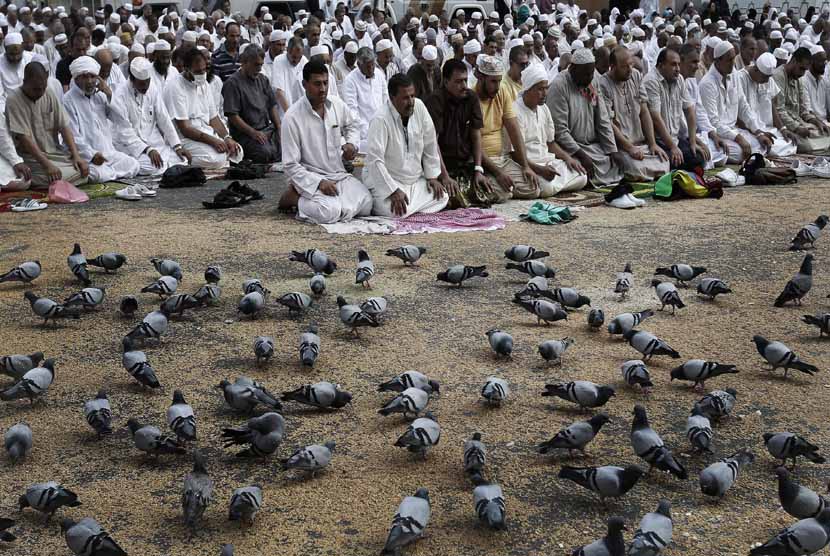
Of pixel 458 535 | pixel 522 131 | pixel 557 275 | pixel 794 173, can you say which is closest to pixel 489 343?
pixel 557 275

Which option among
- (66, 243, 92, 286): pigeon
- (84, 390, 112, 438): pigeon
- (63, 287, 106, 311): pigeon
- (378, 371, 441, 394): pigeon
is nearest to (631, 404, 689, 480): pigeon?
(378, 371, 441, 394): pigeon

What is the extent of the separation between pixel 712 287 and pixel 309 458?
2939mm

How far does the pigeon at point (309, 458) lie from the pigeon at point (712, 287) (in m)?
2.84

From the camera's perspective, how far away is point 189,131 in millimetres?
10305

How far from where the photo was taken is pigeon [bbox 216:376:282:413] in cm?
388

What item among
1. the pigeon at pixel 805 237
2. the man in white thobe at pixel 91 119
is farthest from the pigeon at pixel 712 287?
the man in white thobe at pixel 91 119

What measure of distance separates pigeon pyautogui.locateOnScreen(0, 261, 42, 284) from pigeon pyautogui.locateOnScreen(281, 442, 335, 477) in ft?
9.81

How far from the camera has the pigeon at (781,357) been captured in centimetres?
424

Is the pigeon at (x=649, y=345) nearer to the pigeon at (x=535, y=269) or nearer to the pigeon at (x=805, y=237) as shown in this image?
the pigeon at (x=535, y=269)

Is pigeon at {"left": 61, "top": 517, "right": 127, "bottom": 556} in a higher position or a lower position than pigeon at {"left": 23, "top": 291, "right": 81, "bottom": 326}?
higher

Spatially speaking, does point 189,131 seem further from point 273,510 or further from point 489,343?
point 273,510

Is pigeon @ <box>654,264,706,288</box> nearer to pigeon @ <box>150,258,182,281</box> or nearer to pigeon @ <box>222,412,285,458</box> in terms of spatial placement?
pigeon @ <box>150,258,182,281</box>

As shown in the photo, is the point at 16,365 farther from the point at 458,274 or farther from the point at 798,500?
the point at 798,500

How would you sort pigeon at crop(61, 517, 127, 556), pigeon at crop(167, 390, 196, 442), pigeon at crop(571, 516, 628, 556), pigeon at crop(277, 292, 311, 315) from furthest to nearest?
pigeon at crop(277, 292, 311, 315), pigeon at crop(167, 390, 196, 442), pigeon at crop(61, 517, 127, 556), pigeon at crop(571, 516, 628, 556)
